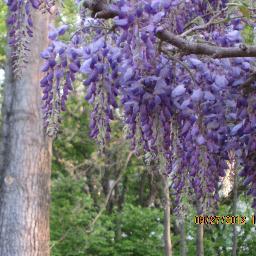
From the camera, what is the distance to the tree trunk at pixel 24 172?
525 centimetres

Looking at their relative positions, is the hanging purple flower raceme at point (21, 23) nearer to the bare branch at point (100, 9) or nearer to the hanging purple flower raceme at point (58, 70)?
the hanging purple flower raceme at point (58, 70)

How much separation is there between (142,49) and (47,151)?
13.0 ft

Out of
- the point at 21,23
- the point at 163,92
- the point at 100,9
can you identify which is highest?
the point at 21,23

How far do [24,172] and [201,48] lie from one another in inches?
151

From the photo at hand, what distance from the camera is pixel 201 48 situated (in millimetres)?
1810

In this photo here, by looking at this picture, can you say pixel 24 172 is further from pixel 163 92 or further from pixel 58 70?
pixel 163 92

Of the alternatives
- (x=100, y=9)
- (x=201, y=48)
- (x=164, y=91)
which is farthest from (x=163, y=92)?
(x=100, y=9)

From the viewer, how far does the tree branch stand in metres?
1.77

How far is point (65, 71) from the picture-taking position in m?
2.09

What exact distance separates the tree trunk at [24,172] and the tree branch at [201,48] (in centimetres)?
365

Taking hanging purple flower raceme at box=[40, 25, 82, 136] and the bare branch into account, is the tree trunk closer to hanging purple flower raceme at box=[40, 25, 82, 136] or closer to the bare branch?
hanging purple flower raceme at box=[40, 25, 82, 136]

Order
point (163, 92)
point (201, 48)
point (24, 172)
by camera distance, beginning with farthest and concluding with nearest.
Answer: point (24, 172)
point (163, 92)
point (201, 48)

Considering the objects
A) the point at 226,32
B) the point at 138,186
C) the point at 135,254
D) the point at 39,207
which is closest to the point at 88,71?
the point at 226,32

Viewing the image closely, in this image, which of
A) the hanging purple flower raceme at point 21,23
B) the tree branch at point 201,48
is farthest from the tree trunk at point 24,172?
Result: the tree branch at point 201,48
